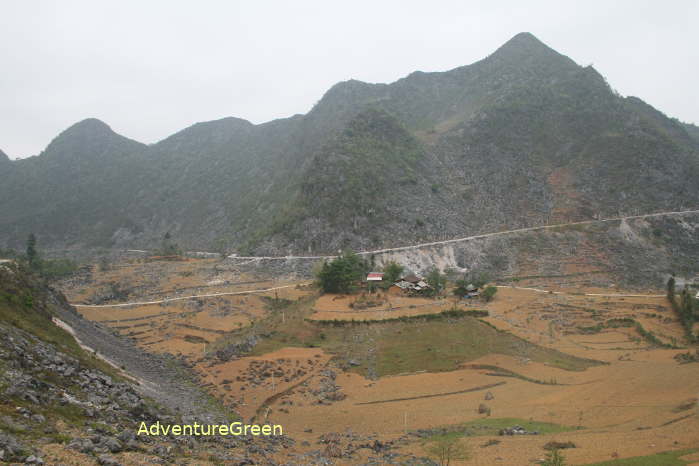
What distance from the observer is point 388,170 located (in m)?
74.9

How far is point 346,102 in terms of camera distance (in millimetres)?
118062

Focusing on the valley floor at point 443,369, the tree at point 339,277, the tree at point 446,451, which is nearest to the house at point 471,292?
the valley floor at point 443,369

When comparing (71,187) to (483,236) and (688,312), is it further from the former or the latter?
(688,312)

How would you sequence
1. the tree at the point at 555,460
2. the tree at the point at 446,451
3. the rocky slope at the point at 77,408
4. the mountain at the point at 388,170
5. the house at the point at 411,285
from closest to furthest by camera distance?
the rocky slope at the point at 77,408
the tree at the point at 555,460
the tree at the point at 446,451
the house at the point at 411,285
the mountain at the point at 388,170

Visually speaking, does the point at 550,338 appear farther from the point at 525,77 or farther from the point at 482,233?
the point at 525,77

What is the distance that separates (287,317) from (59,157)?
141 m

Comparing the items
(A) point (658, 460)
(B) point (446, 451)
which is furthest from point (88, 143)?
(A) point (658, 460)

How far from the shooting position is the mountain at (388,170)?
67812 millimetres

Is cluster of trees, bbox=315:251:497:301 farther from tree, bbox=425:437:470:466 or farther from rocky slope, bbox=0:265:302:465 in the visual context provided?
tree, bbox=425:437:470:466

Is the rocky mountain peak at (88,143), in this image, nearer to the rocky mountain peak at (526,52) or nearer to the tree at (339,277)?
the rocky mountain peak at (526,52)

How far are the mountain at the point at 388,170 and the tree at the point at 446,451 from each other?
1834 inches

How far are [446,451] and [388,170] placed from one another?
209 ft

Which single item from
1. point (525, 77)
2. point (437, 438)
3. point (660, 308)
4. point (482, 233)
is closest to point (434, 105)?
point (525, 77)

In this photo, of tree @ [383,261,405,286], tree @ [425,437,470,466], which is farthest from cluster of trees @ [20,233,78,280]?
tree @ [425,437,470,466]
